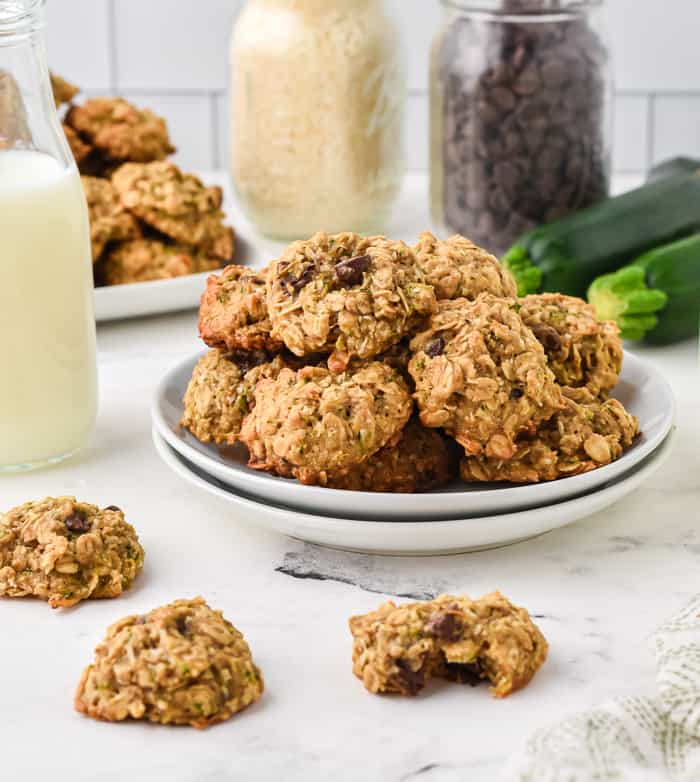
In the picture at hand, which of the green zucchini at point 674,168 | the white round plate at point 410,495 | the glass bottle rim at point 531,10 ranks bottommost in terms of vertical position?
the white round plate at point 410,495

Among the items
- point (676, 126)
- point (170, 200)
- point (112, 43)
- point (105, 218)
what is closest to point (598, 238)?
point (170, 200)

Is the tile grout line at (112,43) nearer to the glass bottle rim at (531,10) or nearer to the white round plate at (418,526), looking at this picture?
the glass bottle rim at (531,10)

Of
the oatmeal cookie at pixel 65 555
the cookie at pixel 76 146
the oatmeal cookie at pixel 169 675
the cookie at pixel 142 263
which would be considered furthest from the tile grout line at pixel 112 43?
the oatmeal cookie at pixel 169 675

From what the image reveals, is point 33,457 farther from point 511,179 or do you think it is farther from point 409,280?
point 511,179

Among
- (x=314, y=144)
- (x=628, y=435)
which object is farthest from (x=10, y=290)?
(x=314, y=144)

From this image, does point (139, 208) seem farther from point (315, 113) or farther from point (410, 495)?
point (410, 495)

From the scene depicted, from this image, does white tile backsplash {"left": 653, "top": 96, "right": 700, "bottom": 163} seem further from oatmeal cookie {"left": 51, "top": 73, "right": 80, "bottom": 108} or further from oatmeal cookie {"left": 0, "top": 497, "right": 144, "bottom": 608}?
oatmeal cookie {"left": 0, "top": 497, "right": 144, "bottom": 608}
